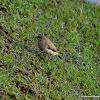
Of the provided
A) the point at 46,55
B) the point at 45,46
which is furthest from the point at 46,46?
the point at 46,55

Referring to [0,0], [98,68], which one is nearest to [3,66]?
[0,0]

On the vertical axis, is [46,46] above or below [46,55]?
above

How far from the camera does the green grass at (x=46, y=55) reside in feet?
18.1

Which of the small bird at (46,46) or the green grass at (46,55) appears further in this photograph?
the small bird at (46,46)

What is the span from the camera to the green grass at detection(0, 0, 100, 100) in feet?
18.1

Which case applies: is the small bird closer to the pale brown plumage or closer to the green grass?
the pale brown plumage

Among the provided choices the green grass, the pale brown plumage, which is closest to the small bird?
the pale brown plumage

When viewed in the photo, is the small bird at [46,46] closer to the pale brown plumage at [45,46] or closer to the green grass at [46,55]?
the pale brown plumage at [45,46]

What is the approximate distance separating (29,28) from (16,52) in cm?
139

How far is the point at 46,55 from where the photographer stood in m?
6.77

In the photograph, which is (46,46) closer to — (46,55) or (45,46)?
(45,46)

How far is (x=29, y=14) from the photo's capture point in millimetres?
7863

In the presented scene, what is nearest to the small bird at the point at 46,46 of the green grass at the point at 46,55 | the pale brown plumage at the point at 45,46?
the pale brown plumage at the point at 45,46

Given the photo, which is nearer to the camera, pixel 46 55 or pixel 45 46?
pixel 45 46
